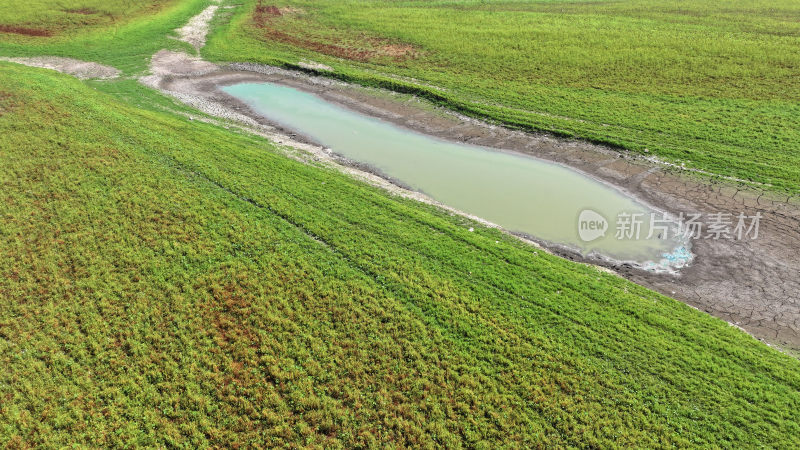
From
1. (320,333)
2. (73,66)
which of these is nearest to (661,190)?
(320,333)

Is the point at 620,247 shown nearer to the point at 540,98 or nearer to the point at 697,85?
the point at 540,98

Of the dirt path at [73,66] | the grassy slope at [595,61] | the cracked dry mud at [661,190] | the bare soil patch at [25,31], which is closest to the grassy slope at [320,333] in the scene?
the cracked dry mud at [661,190]

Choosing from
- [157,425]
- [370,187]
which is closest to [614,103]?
[370,187]

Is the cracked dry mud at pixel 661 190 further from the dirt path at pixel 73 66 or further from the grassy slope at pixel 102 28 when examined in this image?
the grassy slope at pixel 102 28

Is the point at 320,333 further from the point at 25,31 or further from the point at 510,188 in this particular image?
the point at 25,31

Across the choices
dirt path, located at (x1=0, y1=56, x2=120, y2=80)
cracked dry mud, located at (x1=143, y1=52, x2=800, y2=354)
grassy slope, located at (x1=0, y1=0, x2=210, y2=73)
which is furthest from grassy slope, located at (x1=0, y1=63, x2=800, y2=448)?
grassy slope, located at (x1=0, y1=0, x2=210, y2=73)

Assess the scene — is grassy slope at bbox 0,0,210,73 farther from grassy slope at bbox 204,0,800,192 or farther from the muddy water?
the muddy water
